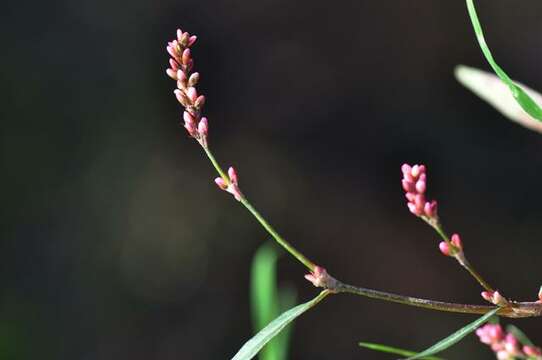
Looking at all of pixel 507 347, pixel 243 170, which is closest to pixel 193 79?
Result: pixel 507 347

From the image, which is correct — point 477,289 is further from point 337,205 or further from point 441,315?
point 337,205

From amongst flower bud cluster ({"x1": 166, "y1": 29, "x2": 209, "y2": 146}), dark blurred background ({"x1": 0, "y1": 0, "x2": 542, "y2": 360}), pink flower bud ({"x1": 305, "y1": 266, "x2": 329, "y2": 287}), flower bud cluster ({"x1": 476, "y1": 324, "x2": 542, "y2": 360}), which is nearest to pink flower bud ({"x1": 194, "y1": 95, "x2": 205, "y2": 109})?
flower bud cluster ({"x1": 166, "y1": 29, "x2": 209, "y2": 146})

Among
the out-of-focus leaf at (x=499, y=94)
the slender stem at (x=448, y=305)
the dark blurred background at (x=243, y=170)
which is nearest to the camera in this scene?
the slender stem at (x=448, y=305)

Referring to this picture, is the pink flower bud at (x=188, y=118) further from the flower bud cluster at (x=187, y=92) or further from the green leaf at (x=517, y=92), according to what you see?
the green leaf at (x=517, y=92)

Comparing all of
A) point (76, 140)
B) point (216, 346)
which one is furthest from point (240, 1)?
point (216, 346)

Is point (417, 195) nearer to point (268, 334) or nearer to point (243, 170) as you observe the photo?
point (268, 334)

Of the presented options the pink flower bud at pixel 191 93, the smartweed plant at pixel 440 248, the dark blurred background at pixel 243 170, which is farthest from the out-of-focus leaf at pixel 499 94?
the dark blurred background at pixel 243 170
